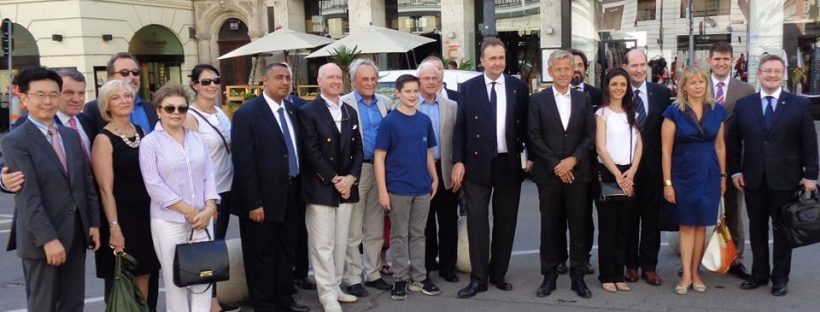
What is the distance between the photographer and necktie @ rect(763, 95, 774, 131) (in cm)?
565

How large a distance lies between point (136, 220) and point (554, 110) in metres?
3.16

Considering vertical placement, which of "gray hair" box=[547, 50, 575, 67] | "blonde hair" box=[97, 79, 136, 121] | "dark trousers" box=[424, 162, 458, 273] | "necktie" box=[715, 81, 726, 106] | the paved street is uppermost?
"gray hair" box=[547, 50, 575, 67]

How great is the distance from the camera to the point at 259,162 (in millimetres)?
5250

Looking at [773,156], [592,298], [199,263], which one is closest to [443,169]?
[592,298]

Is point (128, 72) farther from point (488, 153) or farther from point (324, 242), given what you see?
point (488, 153)

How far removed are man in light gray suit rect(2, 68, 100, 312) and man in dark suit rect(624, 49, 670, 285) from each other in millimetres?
4164

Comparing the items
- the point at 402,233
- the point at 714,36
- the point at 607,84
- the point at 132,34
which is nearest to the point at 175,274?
the point at 402,233

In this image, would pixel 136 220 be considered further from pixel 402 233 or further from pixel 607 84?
pixel 607 84

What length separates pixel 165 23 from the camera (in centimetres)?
2386

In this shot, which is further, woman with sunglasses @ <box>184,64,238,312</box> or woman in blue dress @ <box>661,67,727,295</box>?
woman in blue dress @ <box>661,67,727,295</box>

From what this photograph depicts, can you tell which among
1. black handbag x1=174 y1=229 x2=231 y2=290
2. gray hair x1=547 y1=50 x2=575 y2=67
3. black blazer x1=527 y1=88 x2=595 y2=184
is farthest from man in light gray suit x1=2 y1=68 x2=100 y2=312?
gray hair x1=547 y1=50 x2=575 y2=67

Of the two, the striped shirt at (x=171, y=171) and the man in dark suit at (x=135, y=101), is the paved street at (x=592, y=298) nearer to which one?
A: the striped shirt at (x=171, y=171)

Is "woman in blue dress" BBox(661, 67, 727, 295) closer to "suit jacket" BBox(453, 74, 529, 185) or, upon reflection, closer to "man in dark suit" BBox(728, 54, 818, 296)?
"man in dark suit" BBox(728, 54, 818, 296)

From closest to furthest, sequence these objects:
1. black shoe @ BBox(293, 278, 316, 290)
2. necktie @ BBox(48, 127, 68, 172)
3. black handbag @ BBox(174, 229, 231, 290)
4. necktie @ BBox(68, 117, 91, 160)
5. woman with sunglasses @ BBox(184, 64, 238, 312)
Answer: necktie @ BBox(48, 127, 68, 172), black handbag @ BBox(174, 229, 231, 290), necktie @ BBox(68, 117, 91, 160), woman with sunglasses @ BBox(184, 64, 238, 312), black shoe @ BBox(293, 278, 316, 290)
